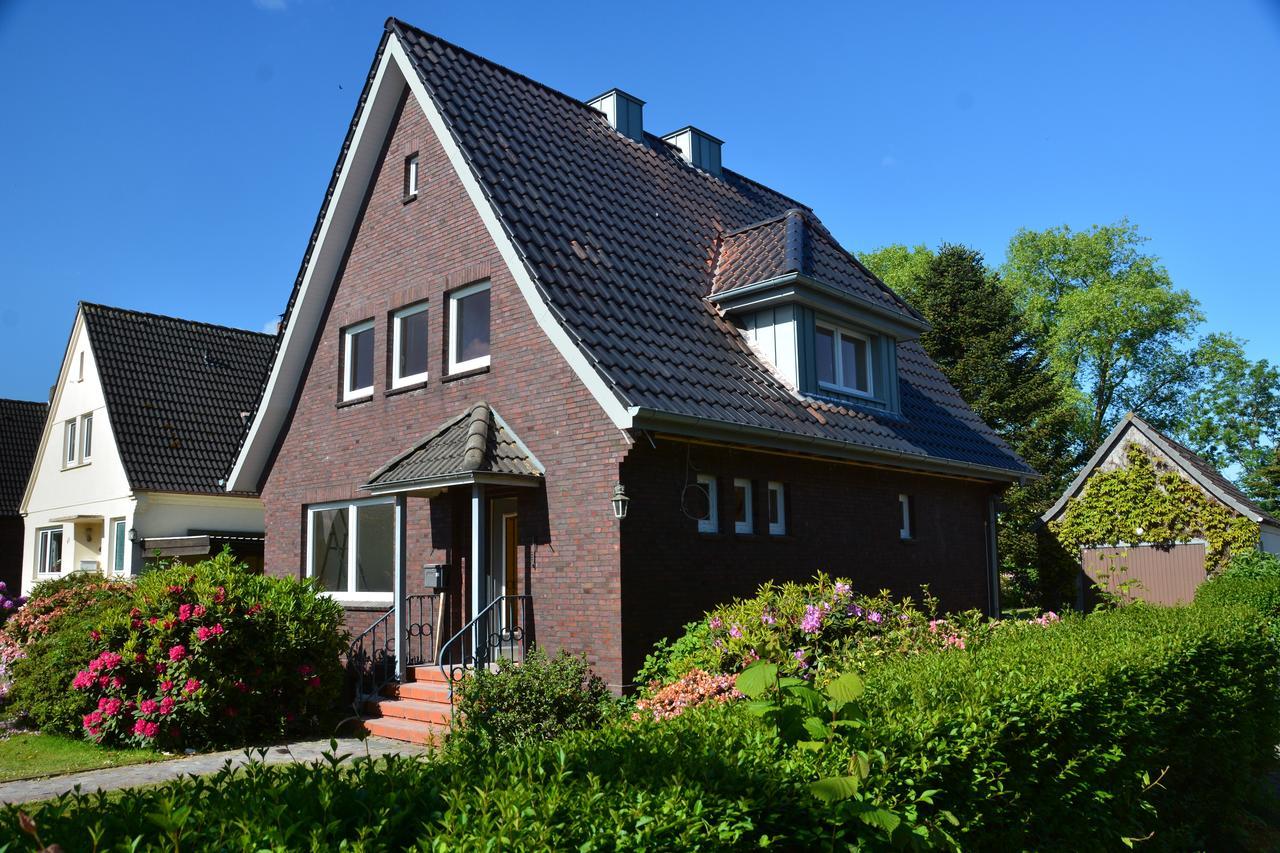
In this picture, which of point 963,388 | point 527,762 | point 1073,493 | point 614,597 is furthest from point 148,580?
point 963,388

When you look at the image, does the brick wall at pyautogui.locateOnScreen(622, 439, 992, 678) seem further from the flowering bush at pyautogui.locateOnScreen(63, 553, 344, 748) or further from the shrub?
the flowering bush at pyautogui.locateOnScreen(63, 553, 344, 748)

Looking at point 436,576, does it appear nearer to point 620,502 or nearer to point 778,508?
point 620,502

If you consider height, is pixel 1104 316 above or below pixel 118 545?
above

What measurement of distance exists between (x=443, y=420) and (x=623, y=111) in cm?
738

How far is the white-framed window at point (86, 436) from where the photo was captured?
25.2 meters

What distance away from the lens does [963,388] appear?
36844 millimetres

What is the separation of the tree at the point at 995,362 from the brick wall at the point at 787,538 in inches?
725

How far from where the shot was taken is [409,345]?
15023mm

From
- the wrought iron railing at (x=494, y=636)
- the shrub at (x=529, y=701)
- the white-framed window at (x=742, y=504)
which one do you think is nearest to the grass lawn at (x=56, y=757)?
the wrought iron railing at (x=494, y=636)

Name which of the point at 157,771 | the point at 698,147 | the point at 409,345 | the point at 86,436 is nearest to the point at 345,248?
the point at 409,345

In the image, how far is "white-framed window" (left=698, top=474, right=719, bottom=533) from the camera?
12.3 metres

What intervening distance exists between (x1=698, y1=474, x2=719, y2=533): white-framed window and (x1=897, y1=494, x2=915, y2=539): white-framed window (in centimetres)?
479

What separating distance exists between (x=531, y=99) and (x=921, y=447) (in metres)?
8.36

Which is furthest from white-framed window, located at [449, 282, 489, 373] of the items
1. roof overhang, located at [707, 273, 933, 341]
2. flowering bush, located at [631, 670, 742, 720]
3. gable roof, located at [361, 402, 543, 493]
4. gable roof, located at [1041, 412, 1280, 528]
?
gable roof, located at [1041, 412, 1280, 528]
